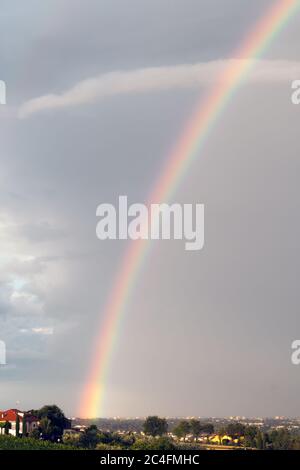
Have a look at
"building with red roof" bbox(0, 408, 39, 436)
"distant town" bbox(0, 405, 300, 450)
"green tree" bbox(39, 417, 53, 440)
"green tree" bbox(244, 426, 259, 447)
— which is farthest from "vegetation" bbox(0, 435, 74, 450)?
"green tree" bbox(244, 426, 259, 447)

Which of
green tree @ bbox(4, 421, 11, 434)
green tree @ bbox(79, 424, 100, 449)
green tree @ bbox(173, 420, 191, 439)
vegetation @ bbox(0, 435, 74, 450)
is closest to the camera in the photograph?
vegetation @ bbox(0, 435, 74, 450)

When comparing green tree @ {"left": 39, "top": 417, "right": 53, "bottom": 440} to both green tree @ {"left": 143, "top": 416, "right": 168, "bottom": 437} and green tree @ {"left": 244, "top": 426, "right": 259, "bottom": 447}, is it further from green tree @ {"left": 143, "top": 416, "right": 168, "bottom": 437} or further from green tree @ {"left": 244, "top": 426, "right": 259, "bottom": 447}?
green tree @ {"left": 244, "top": 426, "right": 259, "bottom": 447}

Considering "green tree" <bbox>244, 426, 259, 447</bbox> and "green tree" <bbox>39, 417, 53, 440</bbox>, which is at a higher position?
"green tree" <bbox>39, 417, 53, 440</bbox>

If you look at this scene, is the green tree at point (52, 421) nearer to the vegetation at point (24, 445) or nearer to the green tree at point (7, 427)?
the green tree at point (7, 427)

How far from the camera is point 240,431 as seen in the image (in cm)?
14600

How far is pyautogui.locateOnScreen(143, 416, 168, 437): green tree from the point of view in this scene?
14762 centimetres

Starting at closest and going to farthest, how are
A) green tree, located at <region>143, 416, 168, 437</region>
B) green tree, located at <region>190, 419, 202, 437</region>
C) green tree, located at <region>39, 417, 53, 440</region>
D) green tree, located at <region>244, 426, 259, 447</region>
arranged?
green tree, located at <region>39, 417, 53, 440</region> → green tree, located at <region>244, 426, 259, 447</region> → green tree, located at <region>143, 416, 168, 437</region> → green tree, located at <region>190, 419, 202, 437</region>

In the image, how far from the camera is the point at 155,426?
148625mm

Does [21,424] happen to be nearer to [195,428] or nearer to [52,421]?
[52,421]

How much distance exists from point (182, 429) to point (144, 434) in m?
11.7

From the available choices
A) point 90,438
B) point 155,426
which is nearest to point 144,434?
point 155,426
